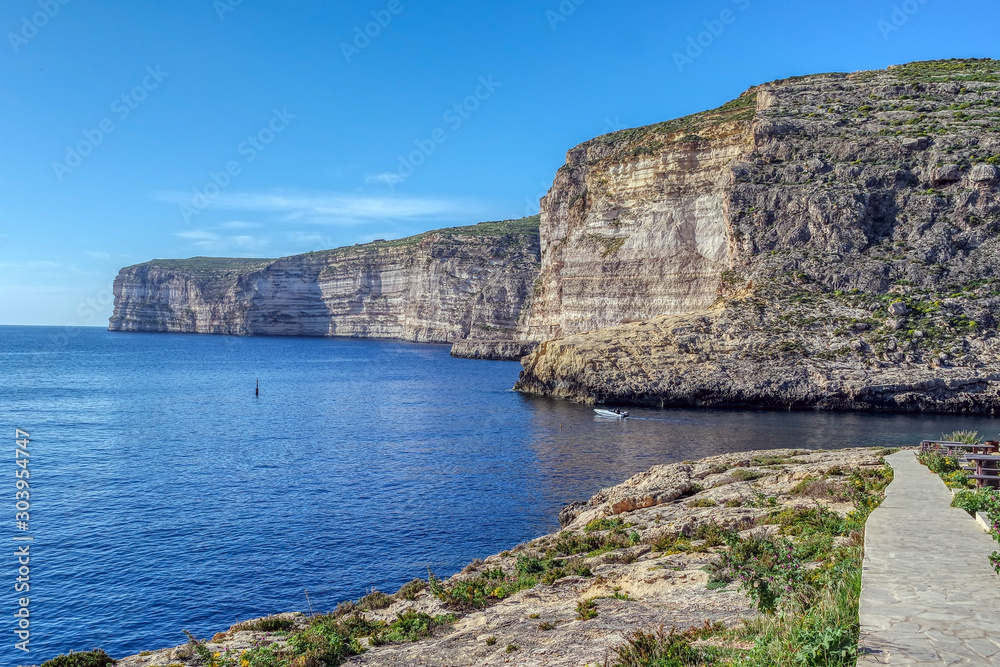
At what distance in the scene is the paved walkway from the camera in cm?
700

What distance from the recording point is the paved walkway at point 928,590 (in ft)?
23.0

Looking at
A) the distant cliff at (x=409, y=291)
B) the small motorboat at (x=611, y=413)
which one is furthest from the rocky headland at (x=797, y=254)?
the distant cliff at (x=409, y=291)

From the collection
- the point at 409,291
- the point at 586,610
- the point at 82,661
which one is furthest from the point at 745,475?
the point at 409,291

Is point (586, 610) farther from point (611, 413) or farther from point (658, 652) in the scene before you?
point (611, 413)

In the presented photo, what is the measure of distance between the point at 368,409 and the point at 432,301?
103m

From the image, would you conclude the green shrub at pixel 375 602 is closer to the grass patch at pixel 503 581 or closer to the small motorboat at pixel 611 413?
the grass patch at pixel 503 581

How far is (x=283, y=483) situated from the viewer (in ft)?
108

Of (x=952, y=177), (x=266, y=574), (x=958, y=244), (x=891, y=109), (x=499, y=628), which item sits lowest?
(x=266, y=574)

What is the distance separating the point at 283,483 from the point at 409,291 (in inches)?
5552

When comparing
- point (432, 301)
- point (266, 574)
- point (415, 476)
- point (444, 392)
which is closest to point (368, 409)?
point (444, 392)

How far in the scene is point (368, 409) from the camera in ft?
198

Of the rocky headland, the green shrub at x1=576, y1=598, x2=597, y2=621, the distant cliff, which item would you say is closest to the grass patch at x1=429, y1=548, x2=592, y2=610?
the green shrub at x1=576, y1=598, x2=597, y2=621

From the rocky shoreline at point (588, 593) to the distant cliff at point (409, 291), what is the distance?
332ft

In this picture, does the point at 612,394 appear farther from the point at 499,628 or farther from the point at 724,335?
the point at 499,628
